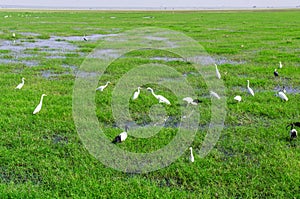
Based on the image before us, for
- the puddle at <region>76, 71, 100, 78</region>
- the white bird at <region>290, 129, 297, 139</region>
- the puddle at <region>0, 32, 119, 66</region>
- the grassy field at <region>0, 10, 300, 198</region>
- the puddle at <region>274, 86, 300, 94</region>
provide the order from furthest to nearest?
the puddle at <region>0, 32, 119, 66</region>, the puddle at <region>76, 71, 100, 78</region>, the puddle at <region>274, 86, 300, 94</region>, the white bird at <region>290, 129, 297, 139</region>, the grassy field at <region>0, 10, 300, 198</region>

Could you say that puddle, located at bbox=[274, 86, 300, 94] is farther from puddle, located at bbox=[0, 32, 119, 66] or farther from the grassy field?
puddle, located at bbox=[0, 32, 119, 66]

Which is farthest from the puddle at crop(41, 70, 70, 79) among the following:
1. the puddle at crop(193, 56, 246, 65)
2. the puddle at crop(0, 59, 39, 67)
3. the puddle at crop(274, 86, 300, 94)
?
the puddle at crop(274, 86, 300, 94)

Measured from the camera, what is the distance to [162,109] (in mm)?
9414

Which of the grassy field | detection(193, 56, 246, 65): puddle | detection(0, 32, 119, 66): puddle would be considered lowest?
the grassy field

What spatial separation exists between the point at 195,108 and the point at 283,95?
2.91 metres

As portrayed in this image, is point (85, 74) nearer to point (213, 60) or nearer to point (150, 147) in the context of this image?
point (213, 60)

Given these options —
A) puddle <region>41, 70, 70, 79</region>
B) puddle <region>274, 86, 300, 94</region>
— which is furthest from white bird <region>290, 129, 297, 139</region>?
puddle <region>41, 70, 70, 79</region>

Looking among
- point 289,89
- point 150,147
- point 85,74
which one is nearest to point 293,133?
point 150,147

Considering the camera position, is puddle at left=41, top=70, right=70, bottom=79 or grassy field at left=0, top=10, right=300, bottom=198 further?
puddle at left=41, top=70, right=70, bottom=79

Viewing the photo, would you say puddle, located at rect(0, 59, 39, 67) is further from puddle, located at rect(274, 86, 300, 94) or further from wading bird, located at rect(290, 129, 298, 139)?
wading bird, located at rect(290, 129, 298, 139)

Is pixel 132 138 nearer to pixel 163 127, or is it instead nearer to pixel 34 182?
pixel 163 127

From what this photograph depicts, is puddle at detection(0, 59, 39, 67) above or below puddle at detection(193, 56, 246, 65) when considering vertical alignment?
above

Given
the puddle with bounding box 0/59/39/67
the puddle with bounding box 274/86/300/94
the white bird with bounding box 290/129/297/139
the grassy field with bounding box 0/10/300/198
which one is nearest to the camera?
the grassy field with bounding box 0/10/300/198

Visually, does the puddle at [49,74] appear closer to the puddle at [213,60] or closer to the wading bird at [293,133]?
the puddle at [213,60]
